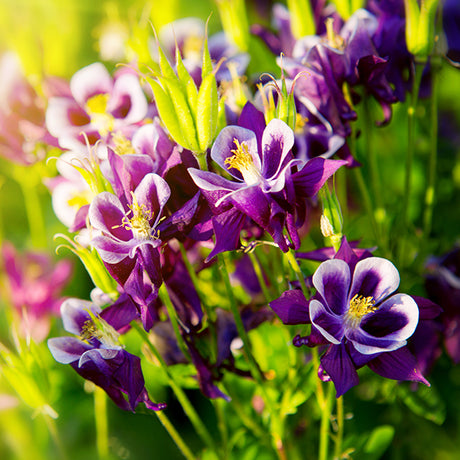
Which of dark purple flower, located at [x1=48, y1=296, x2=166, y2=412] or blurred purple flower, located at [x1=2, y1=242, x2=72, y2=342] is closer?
dark purple flower, located at [x1=48, y1=296, x2=166, y2=412]

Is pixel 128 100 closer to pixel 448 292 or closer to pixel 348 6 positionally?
pixel 348 6

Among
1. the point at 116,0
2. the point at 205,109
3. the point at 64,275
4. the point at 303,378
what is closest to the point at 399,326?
the point at 303,378

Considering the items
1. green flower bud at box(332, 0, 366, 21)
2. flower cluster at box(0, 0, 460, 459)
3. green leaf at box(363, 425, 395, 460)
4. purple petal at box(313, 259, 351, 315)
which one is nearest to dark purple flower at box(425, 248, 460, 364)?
flower cluster at box(0, 0, 460, 459)

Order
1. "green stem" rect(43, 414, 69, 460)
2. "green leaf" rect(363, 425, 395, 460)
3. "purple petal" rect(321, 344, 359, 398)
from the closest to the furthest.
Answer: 1. "purple petal" rect(321, 344, 359, 398)
2. "green stem" rect(43, 414, 69, 460)
3. "green leaf" rect(363, 425, 395, 460)

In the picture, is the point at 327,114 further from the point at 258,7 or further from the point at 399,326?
the point at 258,7

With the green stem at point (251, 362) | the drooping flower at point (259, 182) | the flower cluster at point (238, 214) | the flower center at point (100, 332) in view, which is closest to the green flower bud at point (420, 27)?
the flower cluster at point (238, 214)

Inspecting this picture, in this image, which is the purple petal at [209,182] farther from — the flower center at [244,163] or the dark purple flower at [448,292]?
the dark purple flower at [448,292]

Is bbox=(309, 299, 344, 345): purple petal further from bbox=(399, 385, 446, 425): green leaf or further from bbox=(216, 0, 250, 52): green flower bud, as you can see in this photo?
bbox=(216, 0, 250, 52): green flower bud

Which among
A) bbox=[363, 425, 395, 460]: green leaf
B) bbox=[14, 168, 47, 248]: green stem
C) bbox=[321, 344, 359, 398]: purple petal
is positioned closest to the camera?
bbox=[321, 344, 359, 398]: purple petal
